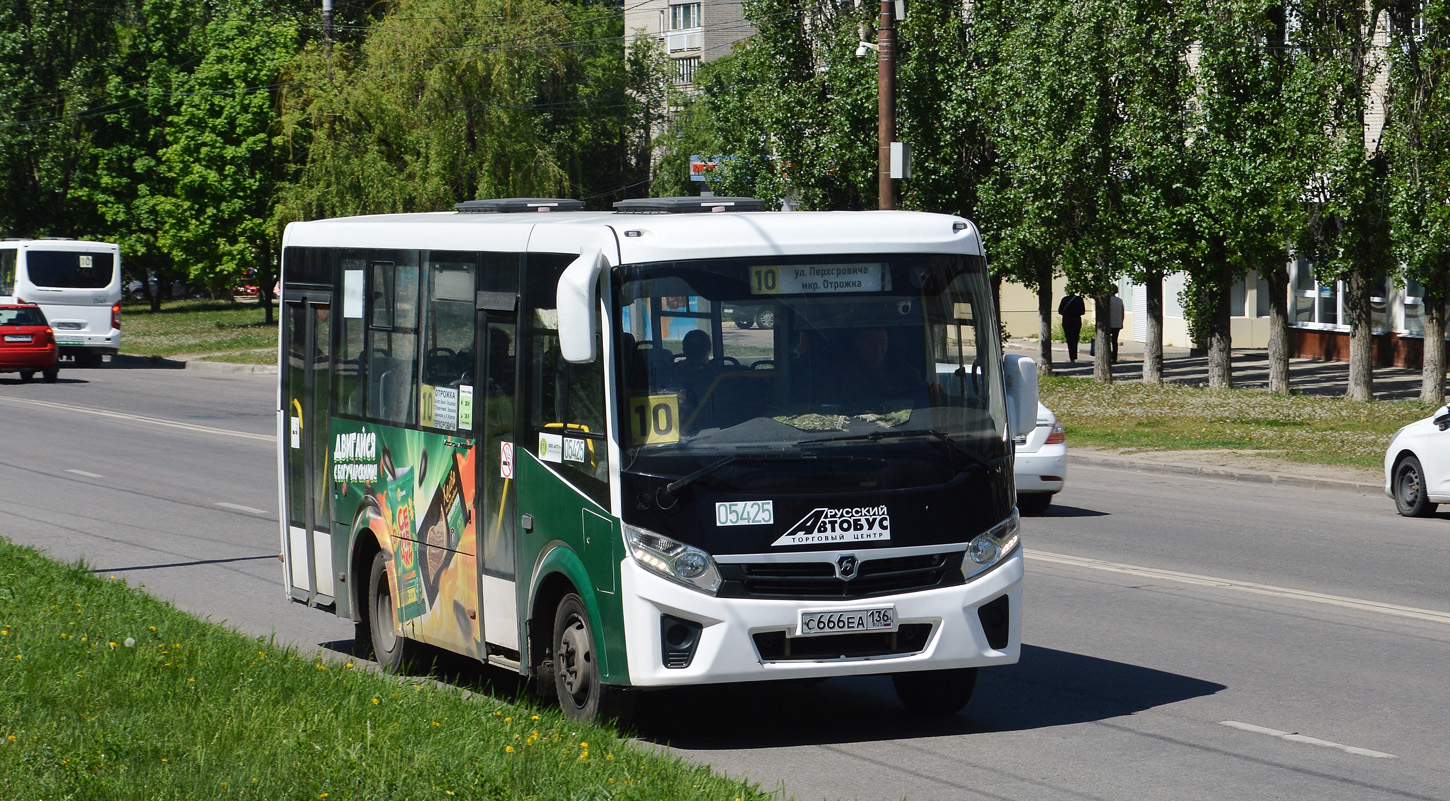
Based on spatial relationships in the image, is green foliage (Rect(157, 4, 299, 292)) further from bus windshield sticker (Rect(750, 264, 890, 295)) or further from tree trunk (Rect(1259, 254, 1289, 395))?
bus windshield sticker (Rect(750, 264, 890, 295))

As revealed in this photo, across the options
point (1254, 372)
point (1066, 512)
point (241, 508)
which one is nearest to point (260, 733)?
point (241, 508)

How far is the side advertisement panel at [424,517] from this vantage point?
876 centimetres

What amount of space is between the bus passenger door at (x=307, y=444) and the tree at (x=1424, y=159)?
2204 cm

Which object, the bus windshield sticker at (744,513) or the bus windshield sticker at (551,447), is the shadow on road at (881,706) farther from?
the bus windshield sticker at (551,447)

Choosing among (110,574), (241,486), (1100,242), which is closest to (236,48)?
(1100,242)

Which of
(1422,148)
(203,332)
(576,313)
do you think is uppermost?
(1422,148)

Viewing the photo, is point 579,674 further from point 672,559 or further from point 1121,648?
point 1121,648

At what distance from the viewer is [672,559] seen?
741 centimetres

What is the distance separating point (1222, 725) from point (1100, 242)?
85.7ft

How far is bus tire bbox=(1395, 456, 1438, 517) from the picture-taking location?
17.4 meters

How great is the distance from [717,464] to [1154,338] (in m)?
28.6

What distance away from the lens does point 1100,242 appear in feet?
109

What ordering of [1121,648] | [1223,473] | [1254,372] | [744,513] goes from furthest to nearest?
[1254,372]
[1223,473]
[1121,648]
[744,513]

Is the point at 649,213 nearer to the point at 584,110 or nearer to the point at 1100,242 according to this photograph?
the point at 1100,242
